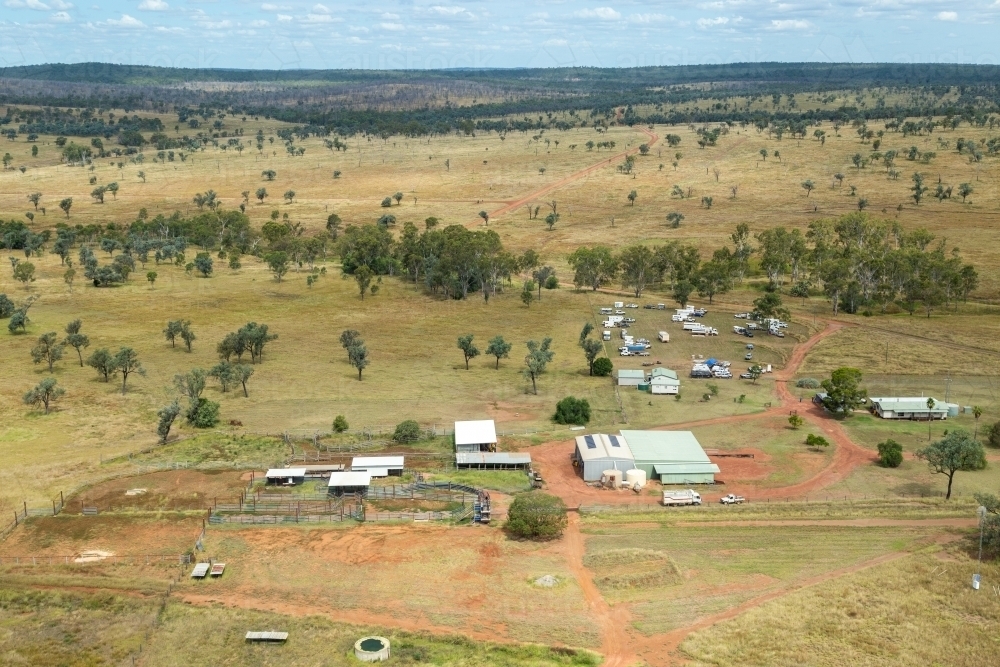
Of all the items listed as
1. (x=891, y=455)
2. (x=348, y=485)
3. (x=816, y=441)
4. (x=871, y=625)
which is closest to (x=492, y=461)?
(x=348, y=485)

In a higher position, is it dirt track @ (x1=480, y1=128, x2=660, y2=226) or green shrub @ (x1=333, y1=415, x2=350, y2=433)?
dirt track @ (x1=480, y1=128, x2=660, y2=226)

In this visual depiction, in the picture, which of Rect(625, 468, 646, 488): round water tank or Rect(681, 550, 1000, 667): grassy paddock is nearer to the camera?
Rect(681, 550, 1000, 667): grassy paddock

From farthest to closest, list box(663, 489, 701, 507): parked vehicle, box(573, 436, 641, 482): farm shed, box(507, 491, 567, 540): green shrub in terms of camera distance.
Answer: box(573, 436, 641, 482): farm shed < box(663, 489, 701, 507): parked vehicle < box(507, 491, 567, 540): green shrub

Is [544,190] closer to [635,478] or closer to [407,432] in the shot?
[407,432]

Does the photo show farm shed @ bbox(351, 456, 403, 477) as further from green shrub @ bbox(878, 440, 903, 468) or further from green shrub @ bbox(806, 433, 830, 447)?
green shrub @ bbox(878, 440, 903, 468)

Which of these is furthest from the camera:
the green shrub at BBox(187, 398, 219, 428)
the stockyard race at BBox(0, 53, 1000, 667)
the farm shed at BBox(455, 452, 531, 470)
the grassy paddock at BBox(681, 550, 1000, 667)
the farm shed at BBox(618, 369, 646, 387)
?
the farm shed at BBox(618, 369, 646, 387)

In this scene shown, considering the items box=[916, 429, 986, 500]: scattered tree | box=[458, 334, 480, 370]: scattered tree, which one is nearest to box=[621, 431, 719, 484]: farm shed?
box=[916, 429, 986, 500]: scattered tree
